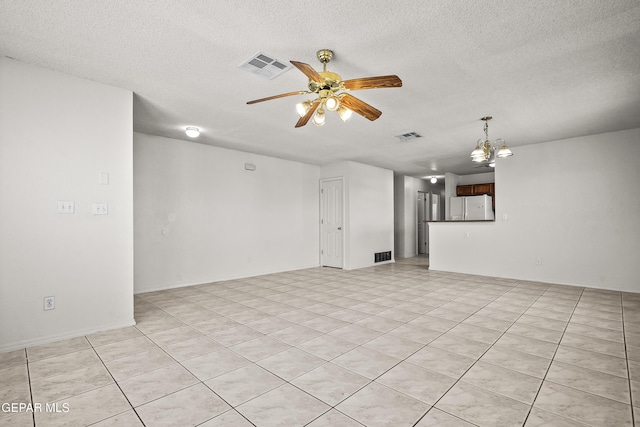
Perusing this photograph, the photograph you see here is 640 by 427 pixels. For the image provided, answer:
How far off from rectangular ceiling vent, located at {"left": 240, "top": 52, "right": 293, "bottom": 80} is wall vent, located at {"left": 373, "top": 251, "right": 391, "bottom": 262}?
5.97 m

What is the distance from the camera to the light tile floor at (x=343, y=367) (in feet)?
5.87

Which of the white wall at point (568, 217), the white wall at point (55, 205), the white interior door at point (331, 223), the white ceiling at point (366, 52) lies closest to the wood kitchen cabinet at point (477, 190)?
the white wall at point (568, 217)

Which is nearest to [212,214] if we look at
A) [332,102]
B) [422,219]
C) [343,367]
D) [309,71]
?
[332,102]

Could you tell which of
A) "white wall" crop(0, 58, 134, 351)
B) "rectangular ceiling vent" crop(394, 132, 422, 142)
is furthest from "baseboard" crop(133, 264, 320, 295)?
"rectangular ceiling vent" crop(394, 132, 422, 142)

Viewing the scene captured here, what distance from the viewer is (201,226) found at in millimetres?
5711

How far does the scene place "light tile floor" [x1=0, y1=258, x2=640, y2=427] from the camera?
5.87 ft

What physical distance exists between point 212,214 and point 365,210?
3.75 m

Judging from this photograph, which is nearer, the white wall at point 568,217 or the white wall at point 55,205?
the white wall at point 55,205

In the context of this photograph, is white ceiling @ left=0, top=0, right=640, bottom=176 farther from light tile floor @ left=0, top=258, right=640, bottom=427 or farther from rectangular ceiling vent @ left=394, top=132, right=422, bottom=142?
light tile floor @ left=0, top=258, right=640, bottom=427

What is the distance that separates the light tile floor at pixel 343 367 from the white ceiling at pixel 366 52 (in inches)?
101

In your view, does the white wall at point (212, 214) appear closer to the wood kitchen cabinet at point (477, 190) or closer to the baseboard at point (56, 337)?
the baseboard at point (56, 337)

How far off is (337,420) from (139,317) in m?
2.97

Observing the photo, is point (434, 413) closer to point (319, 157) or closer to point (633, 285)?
point (633, 285)

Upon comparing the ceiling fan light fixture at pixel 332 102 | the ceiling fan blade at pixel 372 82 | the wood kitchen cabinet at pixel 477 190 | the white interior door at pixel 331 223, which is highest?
the ceiling fan blade at pixel 372 82
